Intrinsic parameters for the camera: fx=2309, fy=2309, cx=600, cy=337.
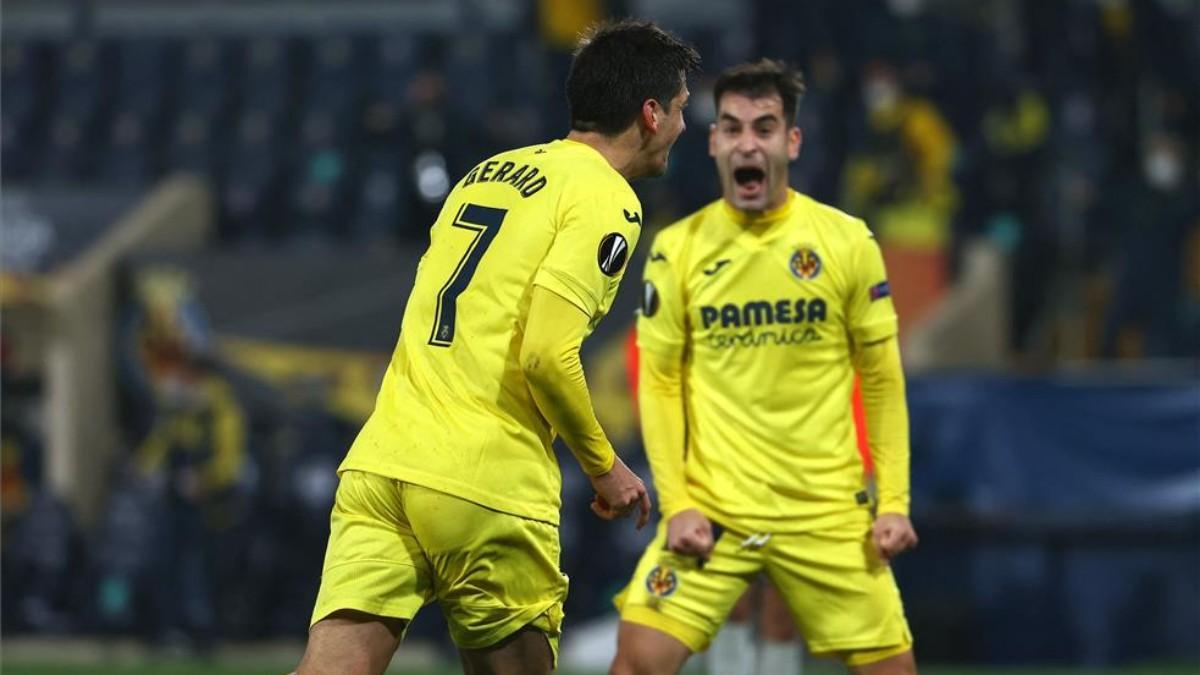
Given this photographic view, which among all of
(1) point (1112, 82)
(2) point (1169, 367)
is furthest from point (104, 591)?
(1) point (1112, 82)

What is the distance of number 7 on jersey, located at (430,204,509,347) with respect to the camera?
16.8 feet

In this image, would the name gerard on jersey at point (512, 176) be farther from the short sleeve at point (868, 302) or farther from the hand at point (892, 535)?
the hand at point (892, 535)

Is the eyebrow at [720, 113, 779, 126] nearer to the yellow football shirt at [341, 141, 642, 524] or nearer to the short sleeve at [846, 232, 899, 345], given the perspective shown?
the short sleeve at [846, 232, 899, 345]

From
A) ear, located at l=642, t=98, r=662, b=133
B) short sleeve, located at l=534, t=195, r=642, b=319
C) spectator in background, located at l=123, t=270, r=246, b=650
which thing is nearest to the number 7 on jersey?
short sleeve, located at l=534, t=195, r=642, b=319

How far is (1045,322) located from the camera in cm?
1448

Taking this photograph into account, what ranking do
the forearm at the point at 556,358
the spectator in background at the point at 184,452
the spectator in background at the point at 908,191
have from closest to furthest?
the forearm at the point at 556,358 → the spectator in background at the point at 184,452 → the spectator in background at the point at 908,191

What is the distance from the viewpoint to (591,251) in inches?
198

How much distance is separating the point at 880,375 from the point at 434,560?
1.99 m

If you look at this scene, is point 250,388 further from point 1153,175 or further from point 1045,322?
point 1153,175

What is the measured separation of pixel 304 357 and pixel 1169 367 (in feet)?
17.0

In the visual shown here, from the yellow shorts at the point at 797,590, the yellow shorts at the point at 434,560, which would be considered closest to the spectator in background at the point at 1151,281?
the yellow shorts at the point at 797,590

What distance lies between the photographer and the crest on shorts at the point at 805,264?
671 cm

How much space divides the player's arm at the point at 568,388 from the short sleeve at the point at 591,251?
0.12 ft

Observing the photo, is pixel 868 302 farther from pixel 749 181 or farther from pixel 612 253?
pixel 612 253
